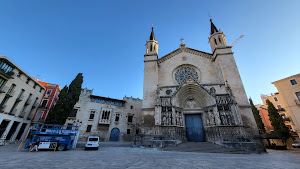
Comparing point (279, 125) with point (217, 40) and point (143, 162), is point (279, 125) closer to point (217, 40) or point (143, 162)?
point (217, 40)

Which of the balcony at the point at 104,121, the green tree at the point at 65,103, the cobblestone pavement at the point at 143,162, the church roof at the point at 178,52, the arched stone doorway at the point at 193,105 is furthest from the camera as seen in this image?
the balcony at the point at 104,121

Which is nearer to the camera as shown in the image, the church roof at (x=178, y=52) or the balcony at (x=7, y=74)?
the balcony at (x=7, y=74)

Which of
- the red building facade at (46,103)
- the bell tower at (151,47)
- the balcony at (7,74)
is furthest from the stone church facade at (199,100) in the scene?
the red building facade at (46,103)

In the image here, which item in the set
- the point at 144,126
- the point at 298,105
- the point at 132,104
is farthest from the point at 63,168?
the point at 298,105

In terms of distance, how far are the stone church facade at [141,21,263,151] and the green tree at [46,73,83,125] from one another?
32.2ft

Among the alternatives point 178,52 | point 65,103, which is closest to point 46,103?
point 65,103

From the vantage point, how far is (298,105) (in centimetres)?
1945

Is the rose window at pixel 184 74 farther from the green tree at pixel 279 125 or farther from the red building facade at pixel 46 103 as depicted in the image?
the red building facade at pixel 46 103

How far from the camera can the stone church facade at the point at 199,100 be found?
12.0 m

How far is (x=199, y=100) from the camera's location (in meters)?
14.8

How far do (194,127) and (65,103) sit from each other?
16.6 m

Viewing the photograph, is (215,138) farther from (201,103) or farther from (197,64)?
(197,64)

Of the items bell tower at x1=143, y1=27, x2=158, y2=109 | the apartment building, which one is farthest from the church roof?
the apartment building

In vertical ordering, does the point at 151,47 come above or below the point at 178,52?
above
